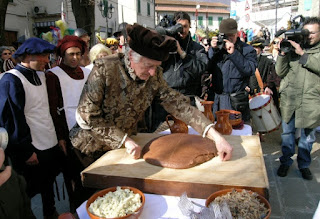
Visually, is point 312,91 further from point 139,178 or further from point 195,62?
point 139,178

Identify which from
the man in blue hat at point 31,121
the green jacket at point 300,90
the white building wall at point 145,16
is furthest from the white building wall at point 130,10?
the man in blue hat at point 31,121

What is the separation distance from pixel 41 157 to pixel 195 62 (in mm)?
1789

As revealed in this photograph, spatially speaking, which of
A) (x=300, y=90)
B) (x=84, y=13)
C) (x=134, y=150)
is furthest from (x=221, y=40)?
(x=84, y=13)

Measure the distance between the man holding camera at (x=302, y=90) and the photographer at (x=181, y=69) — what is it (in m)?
0.96

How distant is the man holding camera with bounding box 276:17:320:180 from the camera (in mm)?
2791

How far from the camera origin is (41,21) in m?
14.5

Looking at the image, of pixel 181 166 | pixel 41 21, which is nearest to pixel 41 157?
pixel 181 166

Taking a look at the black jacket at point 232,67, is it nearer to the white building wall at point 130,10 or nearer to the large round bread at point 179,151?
the large round bread at point 179,151

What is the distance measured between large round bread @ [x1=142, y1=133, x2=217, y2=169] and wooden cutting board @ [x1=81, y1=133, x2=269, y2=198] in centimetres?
3

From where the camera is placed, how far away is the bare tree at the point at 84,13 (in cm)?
811

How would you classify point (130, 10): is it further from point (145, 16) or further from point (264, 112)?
point (264, 112)

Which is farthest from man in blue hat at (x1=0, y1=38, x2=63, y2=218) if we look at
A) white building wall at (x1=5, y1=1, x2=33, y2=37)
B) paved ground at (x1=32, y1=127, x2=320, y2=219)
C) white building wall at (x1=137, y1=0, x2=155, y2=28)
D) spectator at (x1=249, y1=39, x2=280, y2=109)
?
white building wall at (x1=137, y1=0, x2=155, y2=28)

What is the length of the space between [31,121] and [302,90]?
2.80 metres

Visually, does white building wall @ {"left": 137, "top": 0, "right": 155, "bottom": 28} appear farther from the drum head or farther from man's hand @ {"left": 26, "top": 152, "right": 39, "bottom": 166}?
man's hand @ {"left": 26, "top": 152, "right": 39, "bottom": 166}
